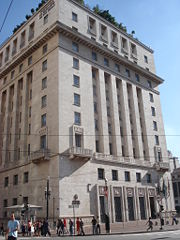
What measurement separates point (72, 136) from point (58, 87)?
736 centimetres

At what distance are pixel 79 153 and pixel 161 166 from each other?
19754 mm

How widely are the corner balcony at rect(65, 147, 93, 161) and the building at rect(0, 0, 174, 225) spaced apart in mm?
157

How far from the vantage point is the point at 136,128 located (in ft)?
156

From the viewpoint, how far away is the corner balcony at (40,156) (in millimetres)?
34562

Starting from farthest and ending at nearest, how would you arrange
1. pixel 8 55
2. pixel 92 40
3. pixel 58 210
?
1. pixel 8 55
2. pixel 92 40
3. pixel 58 210

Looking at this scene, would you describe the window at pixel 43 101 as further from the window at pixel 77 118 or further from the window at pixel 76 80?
the window at pixel 76 80

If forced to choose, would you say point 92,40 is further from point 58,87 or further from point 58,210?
point 58,210

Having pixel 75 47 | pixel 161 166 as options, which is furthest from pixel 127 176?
pixel 75 47

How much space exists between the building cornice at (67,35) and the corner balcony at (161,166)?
1886 cm

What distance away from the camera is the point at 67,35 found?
1665 inches

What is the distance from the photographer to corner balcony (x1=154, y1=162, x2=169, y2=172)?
156 ft

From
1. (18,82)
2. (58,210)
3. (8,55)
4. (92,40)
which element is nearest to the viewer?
(58,210)

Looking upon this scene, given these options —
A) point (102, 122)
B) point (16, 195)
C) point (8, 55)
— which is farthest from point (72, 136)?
point (8, 55)

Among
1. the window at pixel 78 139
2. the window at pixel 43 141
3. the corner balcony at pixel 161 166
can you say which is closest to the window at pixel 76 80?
the window at pixel 78 139
